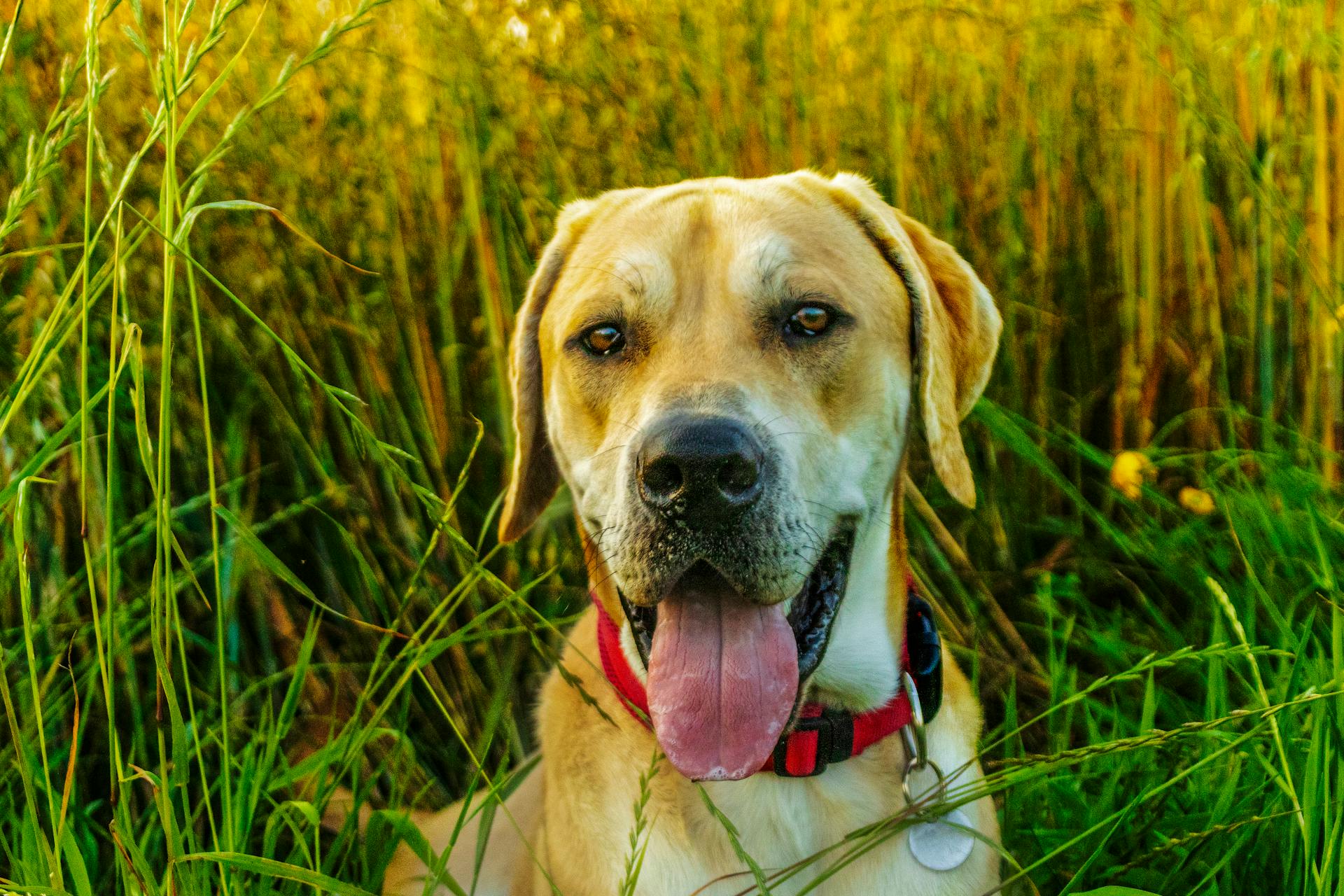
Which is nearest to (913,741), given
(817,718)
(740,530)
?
(817,718)

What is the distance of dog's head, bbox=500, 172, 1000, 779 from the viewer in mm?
2078

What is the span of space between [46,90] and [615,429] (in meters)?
1.85

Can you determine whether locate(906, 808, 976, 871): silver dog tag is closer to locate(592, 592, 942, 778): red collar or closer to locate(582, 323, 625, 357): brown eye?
locate(592, 592, 942, 778): red collar

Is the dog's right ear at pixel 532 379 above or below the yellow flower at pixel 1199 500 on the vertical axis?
above

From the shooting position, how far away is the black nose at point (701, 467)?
6.52ft

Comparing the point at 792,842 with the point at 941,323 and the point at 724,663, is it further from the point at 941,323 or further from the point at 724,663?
the point at 941,323

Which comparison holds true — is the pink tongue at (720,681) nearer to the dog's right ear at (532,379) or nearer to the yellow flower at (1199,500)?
the dog's right ear at (532,379)

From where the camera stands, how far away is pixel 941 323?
2518mm

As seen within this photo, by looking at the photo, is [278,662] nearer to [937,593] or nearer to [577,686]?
[577,686]


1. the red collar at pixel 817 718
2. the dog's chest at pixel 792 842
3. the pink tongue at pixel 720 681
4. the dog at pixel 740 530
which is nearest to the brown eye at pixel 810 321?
the dog at pixel 740 530

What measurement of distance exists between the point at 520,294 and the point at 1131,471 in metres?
1.81

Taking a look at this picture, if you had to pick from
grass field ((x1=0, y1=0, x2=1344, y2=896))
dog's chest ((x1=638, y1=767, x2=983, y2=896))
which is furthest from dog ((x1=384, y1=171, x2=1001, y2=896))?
grass field ((x1=0, y1=0, x2=1344, y2=896))

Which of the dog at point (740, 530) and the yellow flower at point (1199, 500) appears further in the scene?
the yellow flower at point (1199, 500)

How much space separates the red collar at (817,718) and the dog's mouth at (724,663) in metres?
0.09
